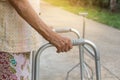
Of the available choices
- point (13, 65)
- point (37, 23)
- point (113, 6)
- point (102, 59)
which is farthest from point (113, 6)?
point (37, 23)

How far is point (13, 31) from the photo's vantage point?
6.08ft

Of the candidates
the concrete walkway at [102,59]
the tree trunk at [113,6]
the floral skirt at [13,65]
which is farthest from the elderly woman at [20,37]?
the tree trunk at [113,6]

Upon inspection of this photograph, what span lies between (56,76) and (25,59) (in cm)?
361

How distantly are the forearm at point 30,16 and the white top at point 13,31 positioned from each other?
0.10 m

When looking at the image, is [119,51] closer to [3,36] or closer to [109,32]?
[109,32]

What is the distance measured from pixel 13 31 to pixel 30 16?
0.18 m

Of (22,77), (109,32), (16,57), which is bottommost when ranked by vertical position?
(109,32)

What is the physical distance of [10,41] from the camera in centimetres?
187

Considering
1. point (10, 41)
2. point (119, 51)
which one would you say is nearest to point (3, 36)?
point (10, 41)

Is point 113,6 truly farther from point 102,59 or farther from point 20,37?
point 20,37

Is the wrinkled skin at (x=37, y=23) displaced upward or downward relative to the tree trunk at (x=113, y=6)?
upward

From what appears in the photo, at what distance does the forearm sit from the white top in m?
0.10

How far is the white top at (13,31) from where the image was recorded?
1.84 meters

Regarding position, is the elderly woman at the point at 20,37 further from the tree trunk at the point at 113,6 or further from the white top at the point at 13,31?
the tree trunk at the point at 113,6
